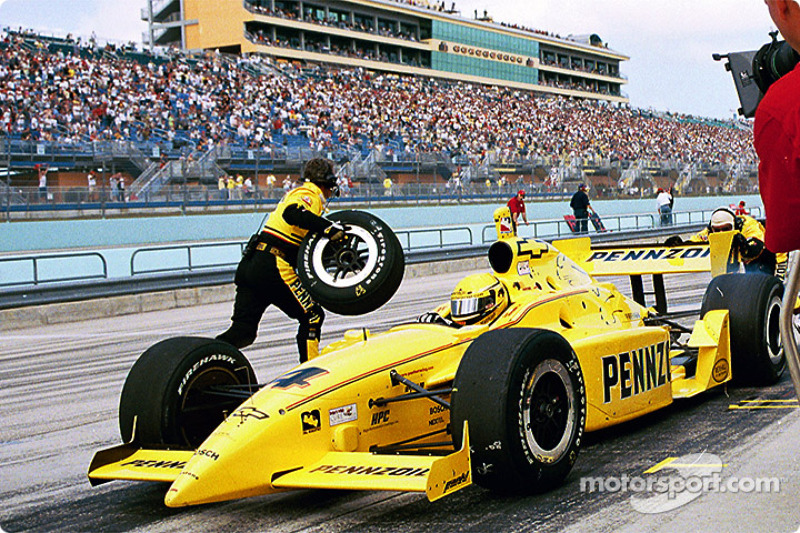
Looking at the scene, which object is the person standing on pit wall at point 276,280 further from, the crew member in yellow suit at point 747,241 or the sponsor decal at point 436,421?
the crew member in yellow suit at point 747,241

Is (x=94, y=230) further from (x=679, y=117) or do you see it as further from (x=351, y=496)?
(x=679, y=117)

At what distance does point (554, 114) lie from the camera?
5612 centimetres

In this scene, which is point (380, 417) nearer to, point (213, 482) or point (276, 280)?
point (213, 482)

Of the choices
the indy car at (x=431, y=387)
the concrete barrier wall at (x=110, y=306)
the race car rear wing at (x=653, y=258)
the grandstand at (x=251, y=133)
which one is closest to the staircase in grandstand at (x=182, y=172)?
the grandstand at (x=251, y=133)

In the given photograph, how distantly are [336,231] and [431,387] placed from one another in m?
1.44

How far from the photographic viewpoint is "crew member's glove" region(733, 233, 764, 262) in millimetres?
9255

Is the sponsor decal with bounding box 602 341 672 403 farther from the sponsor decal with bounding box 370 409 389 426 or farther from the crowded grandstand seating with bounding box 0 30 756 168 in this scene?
the crowded grandstand seating with bounding box 0 30 756 168

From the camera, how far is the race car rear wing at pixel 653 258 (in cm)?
812

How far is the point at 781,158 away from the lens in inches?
63.3

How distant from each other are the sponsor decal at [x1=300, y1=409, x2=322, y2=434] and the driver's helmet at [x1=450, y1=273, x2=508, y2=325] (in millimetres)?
1446

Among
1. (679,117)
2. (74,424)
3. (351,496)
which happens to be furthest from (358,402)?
(679,117)

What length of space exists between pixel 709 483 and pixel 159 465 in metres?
2.82

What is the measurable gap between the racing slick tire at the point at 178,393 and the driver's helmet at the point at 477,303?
1393 mm

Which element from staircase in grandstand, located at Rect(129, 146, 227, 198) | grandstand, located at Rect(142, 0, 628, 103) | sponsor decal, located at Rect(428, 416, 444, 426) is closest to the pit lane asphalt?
sponsor decal, located at Rect(428, 416, 444, 426)
